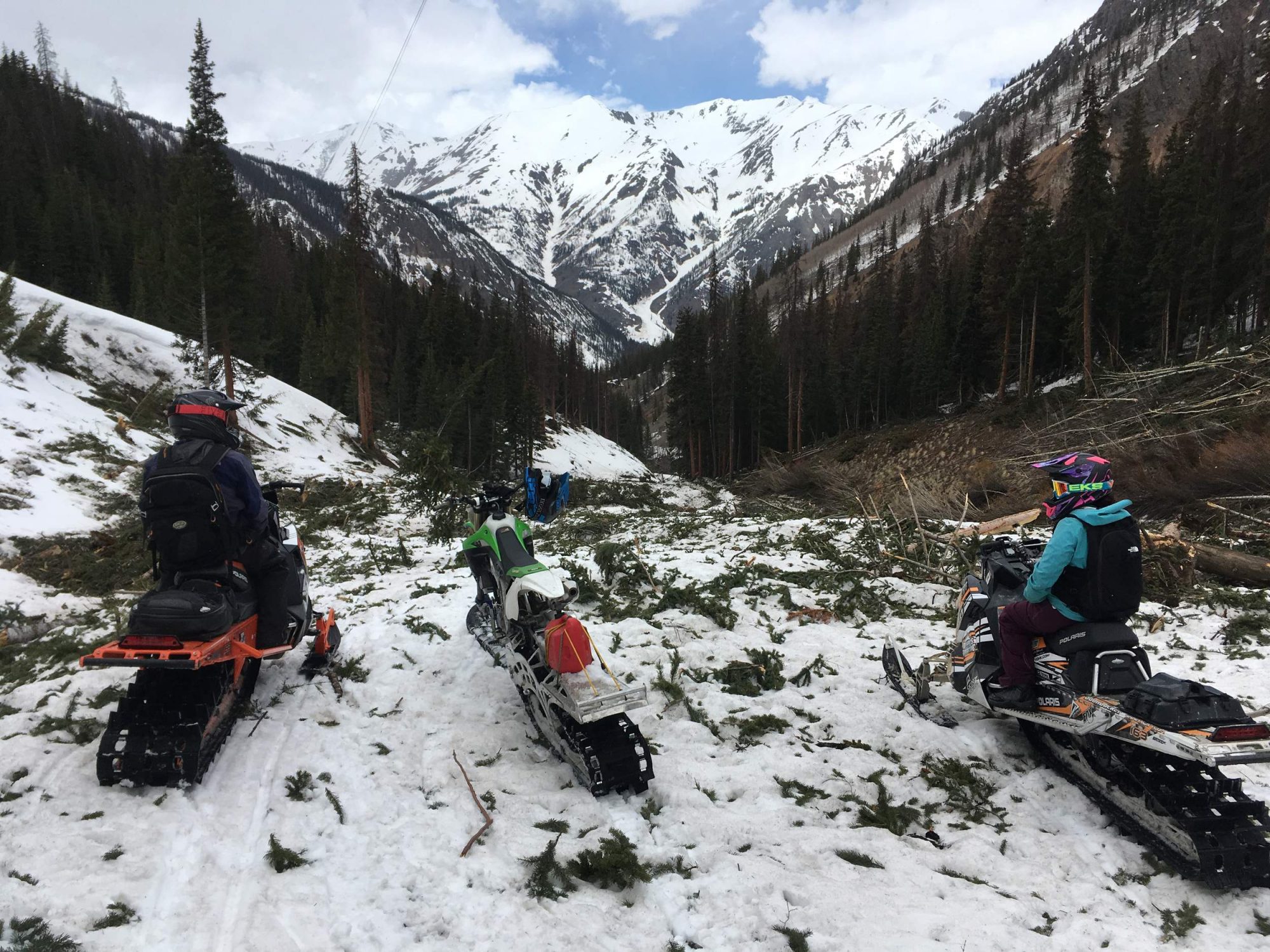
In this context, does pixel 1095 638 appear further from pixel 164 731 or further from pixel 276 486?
pixel 276 486

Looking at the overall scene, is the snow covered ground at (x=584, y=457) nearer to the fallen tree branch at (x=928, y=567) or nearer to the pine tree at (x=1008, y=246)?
the pine tree at (x=1008, y=246)

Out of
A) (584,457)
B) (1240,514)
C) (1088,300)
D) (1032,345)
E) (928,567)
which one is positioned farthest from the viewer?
(584,457)

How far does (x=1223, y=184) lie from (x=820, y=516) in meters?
35.4

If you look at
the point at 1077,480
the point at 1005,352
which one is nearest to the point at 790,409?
the point at 1005,352

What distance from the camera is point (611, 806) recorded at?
3.65 m

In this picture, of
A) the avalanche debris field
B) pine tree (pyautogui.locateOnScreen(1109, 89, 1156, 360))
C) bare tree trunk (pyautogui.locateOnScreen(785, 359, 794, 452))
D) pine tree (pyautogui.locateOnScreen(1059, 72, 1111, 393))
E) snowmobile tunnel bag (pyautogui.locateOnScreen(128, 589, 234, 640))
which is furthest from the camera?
bare tree trunk (pyautogui.locateOnScreen(785, 359, 794, 452))

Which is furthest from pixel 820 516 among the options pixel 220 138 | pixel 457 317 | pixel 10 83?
pixel 10 83

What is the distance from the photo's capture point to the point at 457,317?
167ft

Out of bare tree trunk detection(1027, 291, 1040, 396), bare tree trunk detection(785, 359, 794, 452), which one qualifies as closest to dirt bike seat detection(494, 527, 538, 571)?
bare tree trunk detection(1027, 291, 1040, 396)

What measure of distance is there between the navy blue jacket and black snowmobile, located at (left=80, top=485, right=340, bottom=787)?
0.63ft

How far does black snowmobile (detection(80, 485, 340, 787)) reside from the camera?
3338 mm

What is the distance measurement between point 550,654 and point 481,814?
1.04 metres

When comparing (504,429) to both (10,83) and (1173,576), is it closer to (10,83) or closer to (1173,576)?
(1173,576)

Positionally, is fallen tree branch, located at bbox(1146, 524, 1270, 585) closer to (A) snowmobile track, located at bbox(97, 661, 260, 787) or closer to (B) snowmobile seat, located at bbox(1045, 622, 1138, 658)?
(B) snowmobile seat, located at bbox(1045, 622, 1138, 658)
